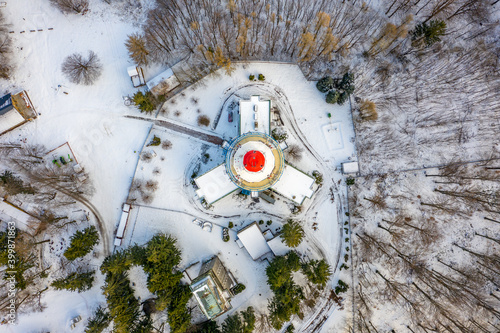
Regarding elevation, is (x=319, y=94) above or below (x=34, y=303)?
above

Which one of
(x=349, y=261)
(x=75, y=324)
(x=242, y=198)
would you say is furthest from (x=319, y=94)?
(x=75, y=324)

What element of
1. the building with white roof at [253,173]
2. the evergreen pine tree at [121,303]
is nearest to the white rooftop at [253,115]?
the building with white roof at [253,173]

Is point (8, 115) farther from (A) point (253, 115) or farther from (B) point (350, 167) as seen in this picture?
A: (B) point (350, 167)

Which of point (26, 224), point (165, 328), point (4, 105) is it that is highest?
point (4, 105)

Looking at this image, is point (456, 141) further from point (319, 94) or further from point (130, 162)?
point (130, 162)

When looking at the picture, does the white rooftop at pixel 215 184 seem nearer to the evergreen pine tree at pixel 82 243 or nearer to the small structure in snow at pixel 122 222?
the small structure in snow at pixel 122 222

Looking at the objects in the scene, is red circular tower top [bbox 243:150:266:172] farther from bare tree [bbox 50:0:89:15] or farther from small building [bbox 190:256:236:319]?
bare tree [bbox 50:0:89:15]
